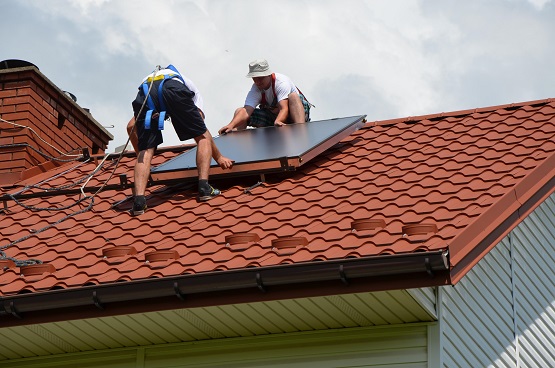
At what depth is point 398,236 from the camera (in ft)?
31.5

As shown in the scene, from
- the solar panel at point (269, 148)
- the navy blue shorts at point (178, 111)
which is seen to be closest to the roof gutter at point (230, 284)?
the solar panel at point (269, 148)

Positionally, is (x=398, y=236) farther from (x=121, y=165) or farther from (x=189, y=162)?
(x=121, y=165)

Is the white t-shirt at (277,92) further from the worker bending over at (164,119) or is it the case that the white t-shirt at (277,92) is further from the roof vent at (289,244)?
the roof vent at (289,244)

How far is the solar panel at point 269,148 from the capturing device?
1203 centimetres

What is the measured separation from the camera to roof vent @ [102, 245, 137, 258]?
10.7 metres

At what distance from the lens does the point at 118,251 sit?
35.1 ft

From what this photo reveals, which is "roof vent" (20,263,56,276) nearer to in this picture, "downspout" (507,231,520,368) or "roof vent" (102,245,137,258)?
"roof vent" (102,245,137,258)

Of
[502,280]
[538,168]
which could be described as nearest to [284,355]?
[502,280]

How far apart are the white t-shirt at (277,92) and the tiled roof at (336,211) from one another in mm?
1048

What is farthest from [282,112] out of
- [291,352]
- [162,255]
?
[291,352]

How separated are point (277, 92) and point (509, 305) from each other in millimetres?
4416

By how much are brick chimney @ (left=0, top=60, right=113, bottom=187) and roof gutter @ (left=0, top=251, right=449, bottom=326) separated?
4.59 meters

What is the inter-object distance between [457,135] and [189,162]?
272 centimetres

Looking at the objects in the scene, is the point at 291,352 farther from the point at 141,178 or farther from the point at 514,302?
the point at 141,178
